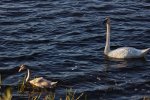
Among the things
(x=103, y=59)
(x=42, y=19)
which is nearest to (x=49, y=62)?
(x=103, y=59)

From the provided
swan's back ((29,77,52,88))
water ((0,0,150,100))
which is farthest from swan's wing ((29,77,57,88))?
water ((0,0,150,100))

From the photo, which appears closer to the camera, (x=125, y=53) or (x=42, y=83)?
(x=42, y=83)

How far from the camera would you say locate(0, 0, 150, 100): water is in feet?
61.7

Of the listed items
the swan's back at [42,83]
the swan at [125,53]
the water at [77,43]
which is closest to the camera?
the swan's back at [42,83]

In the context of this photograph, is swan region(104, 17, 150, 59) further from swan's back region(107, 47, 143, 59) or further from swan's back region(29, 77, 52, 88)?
swan's back region(29, 77, 52, 88)

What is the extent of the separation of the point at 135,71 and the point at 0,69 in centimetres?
508

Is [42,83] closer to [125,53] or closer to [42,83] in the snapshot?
[42,83]

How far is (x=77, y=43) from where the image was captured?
908 inches

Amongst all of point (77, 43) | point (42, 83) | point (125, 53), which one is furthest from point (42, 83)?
point (77, 43)

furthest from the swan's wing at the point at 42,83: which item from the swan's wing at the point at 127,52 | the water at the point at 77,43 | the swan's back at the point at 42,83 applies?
the swan's wing at the point at 127,52

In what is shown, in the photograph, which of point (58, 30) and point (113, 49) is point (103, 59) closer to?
point (113, 49)

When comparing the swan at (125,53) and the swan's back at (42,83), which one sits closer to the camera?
the swan's back at (42,83)

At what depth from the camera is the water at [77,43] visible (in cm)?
1881

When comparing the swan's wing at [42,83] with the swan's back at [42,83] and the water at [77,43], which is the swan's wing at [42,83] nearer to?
the swan's back at [42,83]
